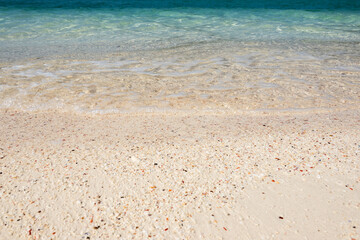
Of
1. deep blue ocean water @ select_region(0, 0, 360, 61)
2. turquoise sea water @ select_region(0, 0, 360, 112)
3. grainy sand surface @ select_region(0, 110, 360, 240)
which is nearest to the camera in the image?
grainy sand surface @ select_region(0, 110, 360, 240)

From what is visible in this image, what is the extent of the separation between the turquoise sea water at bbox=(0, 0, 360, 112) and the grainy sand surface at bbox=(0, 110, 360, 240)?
1172 mm

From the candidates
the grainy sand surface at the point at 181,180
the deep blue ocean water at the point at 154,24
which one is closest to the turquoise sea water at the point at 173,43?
the deep blue ocean water at the point at 154,24

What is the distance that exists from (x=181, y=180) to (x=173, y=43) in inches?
236

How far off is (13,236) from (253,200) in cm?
144

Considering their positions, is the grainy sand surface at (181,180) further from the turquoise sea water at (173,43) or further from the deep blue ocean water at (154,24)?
the deep blue ocean water at (154,24)

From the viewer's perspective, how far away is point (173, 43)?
7.67m

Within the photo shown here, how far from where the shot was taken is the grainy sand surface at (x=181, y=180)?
175 centimetres

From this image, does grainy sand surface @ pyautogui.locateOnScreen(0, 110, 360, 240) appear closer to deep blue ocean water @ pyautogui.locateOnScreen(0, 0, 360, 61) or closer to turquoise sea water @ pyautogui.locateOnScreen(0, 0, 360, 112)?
turquoise sea water @ pyautogui.locateOnScreen(0, 0, 360, 112)

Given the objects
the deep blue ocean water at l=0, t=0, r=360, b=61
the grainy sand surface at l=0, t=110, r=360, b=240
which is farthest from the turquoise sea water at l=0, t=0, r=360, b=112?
the grainy sand surface at l=0, t=110, r=360, b=240

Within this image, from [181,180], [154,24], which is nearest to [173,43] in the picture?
[154,24]

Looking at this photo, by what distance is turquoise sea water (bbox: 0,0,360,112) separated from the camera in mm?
5016

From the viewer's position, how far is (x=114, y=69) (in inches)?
214

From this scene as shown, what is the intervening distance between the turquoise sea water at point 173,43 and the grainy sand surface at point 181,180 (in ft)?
3.84

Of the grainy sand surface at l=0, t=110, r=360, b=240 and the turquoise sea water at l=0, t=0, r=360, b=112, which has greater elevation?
the grainy sand surface at l=0, t=110, r=360, b=240
